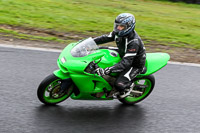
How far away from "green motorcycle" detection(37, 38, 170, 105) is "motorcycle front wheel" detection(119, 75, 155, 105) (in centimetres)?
21

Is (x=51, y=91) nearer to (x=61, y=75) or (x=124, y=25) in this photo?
(x=61, y=75)

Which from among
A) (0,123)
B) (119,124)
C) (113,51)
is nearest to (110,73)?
(113,51)

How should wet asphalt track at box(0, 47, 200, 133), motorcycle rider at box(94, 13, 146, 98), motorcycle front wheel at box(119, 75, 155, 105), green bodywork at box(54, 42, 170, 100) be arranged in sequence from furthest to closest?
motorcycle front wheel at box(119, 75, 155, 105) < motorcycle rider at box(94, 13, 146, 98) < green bodywork at box(54, 42, 170, 100) < wet asphalt track at box(0, 47, 200, 133)

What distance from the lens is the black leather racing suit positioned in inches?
243

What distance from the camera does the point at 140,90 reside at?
6926mm

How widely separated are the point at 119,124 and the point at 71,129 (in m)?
0.79

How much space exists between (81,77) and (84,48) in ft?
1.64

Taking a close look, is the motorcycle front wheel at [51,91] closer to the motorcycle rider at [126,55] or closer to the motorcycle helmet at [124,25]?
the motorcycle rider at [126,55]

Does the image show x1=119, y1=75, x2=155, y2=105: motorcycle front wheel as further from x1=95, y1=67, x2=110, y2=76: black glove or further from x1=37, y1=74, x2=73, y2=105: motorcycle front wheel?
x1=37, y1=74, x2=73, y2=105: motorcycle front wheel

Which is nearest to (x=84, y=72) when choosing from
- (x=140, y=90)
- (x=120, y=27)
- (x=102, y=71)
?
(x=102, y=71)

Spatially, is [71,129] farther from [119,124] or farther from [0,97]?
[0,97]

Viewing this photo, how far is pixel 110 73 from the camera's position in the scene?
632 cm

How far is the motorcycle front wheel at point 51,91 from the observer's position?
20.0ft

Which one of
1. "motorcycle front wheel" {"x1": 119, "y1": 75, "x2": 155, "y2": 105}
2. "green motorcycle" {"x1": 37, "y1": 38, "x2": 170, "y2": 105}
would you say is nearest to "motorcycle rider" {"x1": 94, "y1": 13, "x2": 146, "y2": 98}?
"green motorcycle" {"x1": 37, "y1": 38, "x2": 170, "y2": 105}
